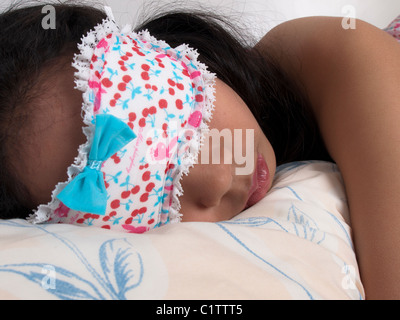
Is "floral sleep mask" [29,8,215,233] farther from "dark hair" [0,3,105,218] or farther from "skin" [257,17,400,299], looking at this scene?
"skin" [257,17,400,299]

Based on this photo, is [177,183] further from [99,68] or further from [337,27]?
[337,27]

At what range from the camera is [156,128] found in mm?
556

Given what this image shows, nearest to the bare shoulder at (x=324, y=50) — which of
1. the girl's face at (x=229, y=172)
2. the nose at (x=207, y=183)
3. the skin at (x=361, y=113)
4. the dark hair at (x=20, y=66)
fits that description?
the skin at (x=361, y=113)

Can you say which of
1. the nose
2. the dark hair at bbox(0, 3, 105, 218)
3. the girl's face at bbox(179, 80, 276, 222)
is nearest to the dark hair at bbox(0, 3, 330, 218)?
the dark hair at bbox(0, 3, 105, 218)

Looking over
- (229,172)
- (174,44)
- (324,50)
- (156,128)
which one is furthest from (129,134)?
(324,50)

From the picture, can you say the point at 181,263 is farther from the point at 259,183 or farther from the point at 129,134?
the point at 259,183

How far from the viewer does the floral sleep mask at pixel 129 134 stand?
0.51 metres

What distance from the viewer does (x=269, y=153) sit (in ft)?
2.32

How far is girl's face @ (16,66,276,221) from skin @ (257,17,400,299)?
0.13m

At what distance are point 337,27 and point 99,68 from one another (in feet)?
1.47

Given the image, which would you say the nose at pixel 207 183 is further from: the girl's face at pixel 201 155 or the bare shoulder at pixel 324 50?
the bare shoulder at pixel 324 50

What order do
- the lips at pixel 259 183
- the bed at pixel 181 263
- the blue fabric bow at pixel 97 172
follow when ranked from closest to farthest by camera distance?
the bed at pixel 181 263 → the blue fabric bow at pixel 97 172 → the lips at pixel 259 183

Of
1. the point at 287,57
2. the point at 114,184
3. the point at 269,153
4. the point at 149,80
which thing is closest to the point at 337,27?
the point at 287,57

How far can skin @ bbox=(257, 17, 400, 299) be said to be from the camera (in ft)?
1.77
